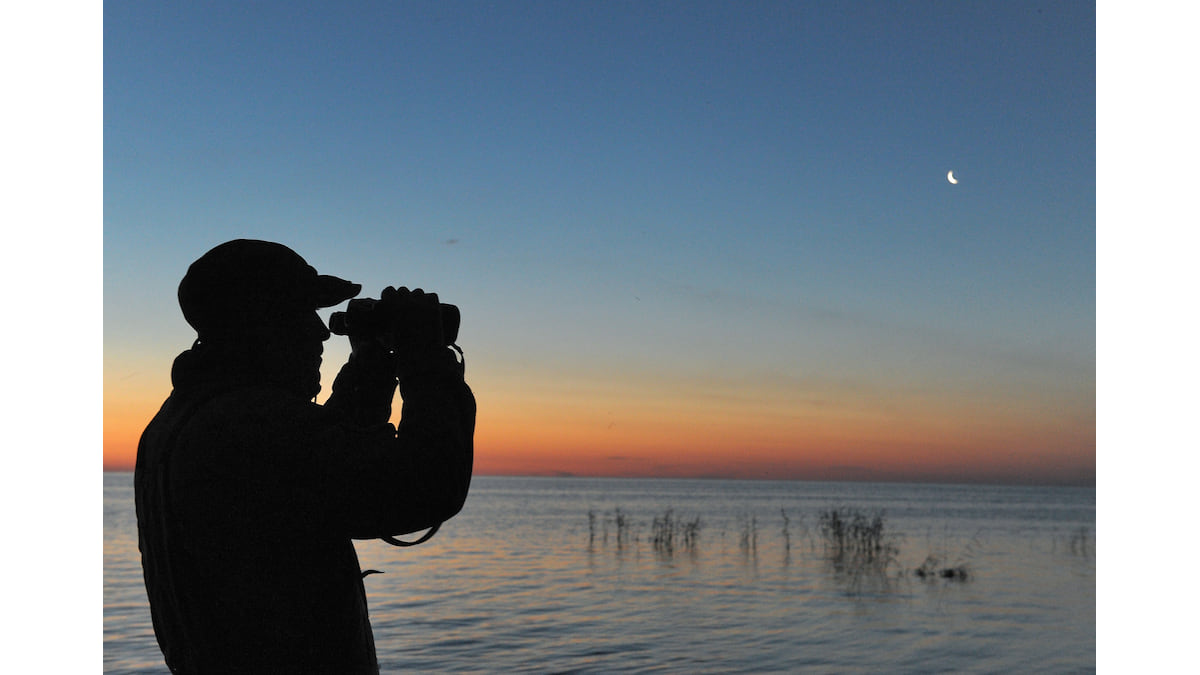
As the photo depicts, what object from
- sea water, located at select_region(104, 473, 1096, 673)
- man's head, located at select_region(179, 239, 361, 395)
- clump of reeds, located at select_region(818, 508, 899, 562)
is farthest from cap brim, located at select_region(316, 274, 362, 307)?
clump of reeds, located at select_region(818, 508, 899, 562)

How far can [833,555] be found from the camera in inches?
944

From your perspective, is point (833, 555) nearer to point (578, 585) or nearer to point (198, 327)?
point (578, 585)

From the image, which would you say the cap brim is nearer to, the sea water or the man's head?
the man's head

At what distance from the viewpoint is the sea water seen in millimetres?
11492

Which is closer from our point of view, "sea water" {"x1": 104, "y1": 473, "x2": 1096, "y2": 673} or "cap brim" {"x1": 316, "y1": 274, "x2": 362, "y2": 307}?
"cap brim" {"x1": 316, "y1": 274, "x2": 362, "y2": 307}

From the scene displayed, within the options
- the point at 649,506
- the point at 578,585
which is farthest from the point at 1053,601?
the point at 649,506

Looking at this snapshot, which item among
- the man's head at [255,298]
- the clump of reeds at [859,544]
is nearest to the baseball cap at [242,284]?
the man's head at [255,298]

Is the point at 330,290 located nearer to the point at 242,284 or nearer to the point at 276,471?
the point at 242,284

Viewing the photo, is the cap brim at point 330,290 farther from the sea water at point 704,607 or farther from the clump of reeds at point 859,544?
the clump of reeds at point 859,544

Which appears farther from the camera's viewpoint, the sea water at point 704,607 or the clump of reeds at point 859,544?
the clump of reeds at point 859,544

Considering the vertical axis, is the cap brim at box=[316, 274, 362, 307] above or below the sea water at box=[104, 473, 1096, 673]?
above

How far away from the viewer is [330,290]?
1540 mm

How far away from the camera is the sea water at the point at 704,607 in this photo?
37.7 ft

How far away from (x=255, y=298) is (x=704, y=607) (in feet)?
48.9
